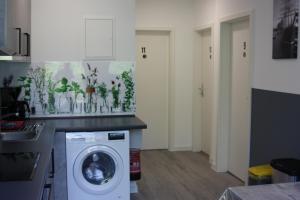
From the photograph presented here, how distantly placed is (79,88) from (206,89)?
2451 mm

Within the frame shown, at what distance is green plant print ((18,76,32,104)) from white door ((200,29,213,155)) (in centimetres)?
275

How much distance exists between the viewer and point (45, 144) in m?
3.02

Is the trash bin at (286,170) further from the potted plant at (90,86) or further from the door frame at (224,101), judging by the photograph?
the potted plant at (90,86)

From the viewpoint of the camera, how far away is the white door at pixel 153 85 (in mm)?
6562

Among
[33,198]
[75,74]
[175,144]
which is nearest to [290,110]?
[75,74]

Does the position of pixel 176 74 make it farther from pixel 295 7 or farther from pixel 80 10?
pixel 295 7

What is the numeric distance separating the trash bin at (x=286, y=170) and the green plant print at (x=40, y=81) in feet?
8.29

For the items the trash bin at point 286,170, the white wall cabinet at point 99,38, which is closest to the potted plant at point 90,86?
the white wall cabinet at point 99,38

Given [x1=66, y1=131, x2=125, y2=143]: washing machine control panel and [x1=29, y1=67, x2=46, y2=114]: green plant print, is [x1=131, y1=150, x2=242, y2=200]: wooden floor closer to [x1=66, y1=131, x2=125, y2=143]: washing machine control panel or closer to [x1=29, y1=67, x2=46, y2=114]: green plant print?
[x1=66, y1=131, x2=125, y2=143]: washing machine control panel

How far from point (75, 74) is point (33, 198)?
2.85m

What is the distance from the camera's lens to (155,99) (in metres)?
6.68

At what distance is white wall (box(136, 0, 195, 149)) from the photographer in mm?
6363

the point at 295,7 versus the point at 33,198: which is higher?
the point at 295,7

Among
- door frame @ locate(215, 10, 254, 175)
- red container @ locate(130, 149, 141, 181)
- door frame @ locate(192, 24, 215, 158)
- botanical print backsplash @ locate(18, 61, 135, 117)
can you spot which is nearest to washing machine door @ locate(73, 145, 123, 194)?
red container @ locate(130, 149, 141, 181)
